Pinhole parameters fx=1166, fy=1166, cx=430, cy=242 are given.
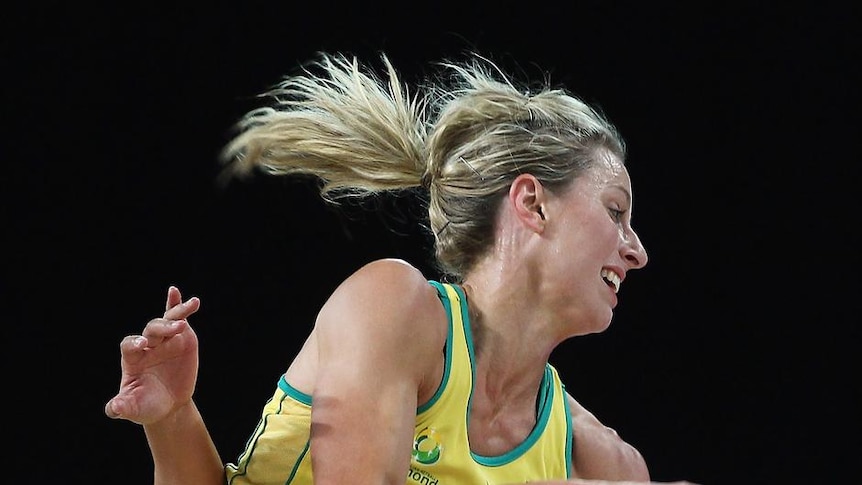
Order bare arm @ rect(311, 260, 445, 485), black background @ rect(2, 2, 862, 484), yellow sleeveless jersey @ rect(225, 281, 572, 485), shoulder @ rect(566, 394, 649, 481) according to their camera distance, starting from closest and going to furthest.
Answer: bare arm @ rect(311, 260, 445, 485) < yellow sleeveless jersey @ rect(225, 281, 572, 485) < shoulder @ rect(566, 394, 649, 481) < black background @ rect(2, 2, 862, 484)

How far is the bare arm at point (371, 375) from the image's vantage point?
1196 millimetres

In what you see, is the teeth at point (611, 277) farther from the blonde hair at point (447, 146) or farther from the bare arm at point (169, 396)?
the bare arm at point (169, 396)

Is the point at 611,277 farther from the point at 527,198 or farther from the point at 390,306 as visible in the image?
the point at 390,306

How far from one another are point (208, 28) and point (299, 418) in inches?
55.0

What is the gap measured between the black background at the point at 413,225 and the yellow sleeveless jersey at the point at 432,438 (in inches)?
41.6

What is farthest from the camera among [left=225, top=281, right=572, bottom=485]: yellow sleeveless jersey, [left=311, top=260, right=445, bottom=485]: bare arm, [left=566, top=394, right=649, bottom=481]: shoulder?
[left=566, top=394, right=649, bottom=481]: shoulder

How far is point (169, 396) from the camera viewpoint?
4.26ft

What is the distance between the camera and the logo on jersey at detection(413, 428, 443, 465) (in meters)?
1.34

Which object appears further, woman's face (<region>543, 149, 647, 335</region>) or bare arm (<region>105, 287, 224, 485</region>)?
woman's face (<region>543, 149, 647, 335</region>)

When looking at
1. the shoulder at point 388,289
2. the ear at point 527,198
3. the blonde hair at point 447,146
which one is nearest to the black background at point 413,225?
the blonde hair at point 447,146

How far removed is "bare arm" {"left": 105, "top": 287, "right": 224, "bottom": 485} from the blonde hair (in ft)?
1.05

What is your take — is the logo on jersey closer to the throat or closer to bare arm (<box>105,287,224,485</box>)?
the throat

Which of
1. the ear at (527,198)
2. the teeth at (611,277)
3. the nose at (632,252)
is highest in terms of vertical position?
the ear at (527,198)

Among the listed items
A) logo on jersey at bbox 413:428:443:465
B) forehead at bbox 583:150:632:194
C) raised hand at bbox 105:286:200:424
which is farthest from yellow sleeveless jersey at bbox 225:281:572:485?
forehead at bbox 583:150:632:194
